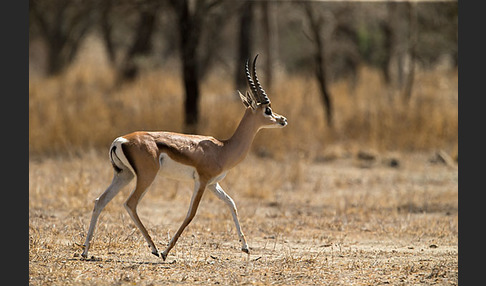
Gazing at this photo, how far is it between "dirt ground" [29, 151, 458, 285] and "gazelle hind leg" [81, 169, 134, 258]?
0.25 metres

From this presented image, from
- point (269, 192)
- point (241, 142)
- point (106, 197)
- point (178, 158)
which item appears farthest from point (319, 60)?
point (106, 197)

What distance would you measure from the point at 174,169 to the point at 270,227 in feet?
8.97

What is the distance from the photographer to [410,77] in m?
21.3

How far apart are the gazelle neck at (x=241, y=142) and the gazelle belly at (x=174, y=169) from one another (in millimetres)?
425

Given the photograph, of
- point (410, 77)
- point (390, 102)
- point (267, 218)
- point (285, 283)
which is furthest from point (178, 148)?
point (410, 77)

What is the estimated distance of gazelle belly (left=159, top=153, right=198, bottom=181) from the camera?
7.48 meters

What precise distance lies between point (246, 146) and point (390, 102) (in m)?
12.1

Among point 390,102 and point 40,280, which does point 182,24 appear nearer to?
point 390,102

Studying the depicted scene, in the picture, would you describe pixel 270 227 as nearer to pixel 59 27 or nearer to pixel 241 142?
pixel 241 142

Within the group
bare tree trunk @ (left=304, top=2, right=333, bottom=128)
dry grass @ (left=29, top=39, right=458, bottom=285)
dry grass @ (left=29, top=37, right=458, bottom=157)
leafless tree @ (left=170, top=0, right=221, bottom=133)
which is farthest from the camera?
bare tree trunk @ (left=304, top=2, right=333, bottom=128)

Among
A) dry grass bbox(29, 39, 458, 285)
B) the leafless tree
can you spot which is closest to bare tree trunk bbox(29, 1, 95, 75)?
dry grass bbox(29, 39, 458, 285)

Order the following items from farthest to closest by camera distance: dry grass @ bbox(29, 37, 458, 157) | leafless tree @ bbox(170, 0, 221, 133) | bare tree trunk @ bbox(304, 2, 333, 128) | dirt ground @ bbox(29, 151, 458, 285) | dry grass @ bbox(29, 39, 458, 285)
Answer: bare tree trunk @ bbox(304, 2, 333, 128) → dry grass @ bbox(29, 37, 458, 157) → leafless tree @ bbox(170, 0, 221, 133) → dry grass @ bbox(29, 39, 458, 285) → dirt ground @ bbox(29, 151, 458, 285)

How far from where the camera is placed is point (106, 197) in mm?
7402

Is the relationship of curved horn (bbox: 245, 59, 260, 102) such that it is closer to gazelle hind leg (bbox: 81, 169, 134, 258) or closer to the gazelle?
the gazelle
